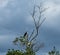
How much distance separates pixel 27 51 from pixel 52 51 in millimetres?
10489

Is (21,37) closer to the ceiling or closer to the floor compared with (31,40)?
closer to the ceiling

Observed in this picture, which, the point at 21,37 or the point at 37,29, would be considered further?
the point at 21,37

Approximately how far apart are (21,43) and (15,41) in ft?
7.50

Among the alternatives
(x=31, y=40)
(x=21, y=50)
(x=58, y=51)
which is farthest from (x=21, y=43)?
(x=58, y=51)

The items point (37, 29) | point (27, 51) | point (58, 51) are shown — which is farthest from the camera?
point (58, 51)

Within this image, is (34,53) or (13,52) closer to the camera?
(34,53)

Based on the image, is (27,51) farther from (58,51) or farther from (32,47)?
(58,51)

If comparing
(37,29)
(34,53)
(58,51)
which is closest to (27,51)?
(34,53)

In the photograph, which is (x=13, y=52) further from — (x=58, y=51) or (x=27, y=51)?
(x=58, y=51)

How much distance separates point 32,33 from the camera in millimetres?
50406

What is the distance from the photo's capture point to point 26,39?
169 ft

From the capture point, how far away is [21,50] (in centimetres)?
5506

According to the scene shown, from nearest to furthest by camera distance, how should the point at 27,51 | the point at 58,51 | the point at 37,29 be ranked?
the point at 37,29, the point at 27,51, the point at 58,51

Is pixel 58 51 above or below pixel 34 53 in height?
above
